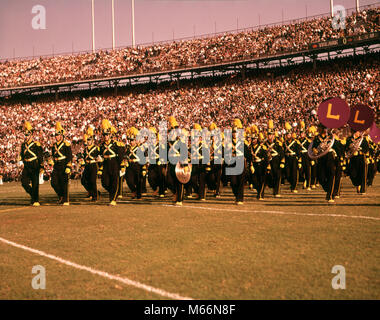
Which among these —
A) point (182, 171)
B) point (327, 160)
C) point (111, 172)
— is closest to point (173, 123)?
point (182, 171)

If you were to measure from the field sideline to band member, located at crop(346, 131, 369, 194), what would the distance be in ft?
11.1

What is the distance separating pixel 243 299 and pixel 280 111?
28.1 metres

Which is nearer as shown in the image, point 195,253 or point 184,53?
point 195,253

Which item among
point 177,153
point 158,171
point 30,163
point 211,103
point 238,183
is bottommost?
point 238,183

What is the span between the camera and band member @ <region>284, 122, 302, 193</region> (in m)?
15.2

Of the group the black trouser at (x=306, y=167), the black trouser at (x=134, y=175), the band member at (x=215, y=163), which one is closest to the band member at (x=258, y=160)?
the band member at (x=215, y=163)

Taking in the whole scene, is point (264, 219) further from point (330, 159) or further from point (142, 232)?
point (330, 159)

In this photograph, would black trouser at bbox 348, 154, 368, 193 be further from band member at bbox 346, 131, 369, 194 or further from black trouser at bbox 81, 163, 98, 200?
black trouser at bbox 81, 163, 98, 200

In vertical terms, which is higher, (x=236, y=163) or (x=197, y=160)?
(x=197, y=160)

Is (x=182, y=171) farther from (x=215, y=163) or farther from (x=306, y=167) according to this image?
(x=306, y=167)

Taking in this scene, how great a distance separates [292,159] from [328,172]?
13.2 ft

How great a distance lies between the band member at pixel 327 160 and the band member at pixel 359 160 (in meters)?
1.69

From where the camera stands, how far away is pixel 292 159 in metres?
15.3
